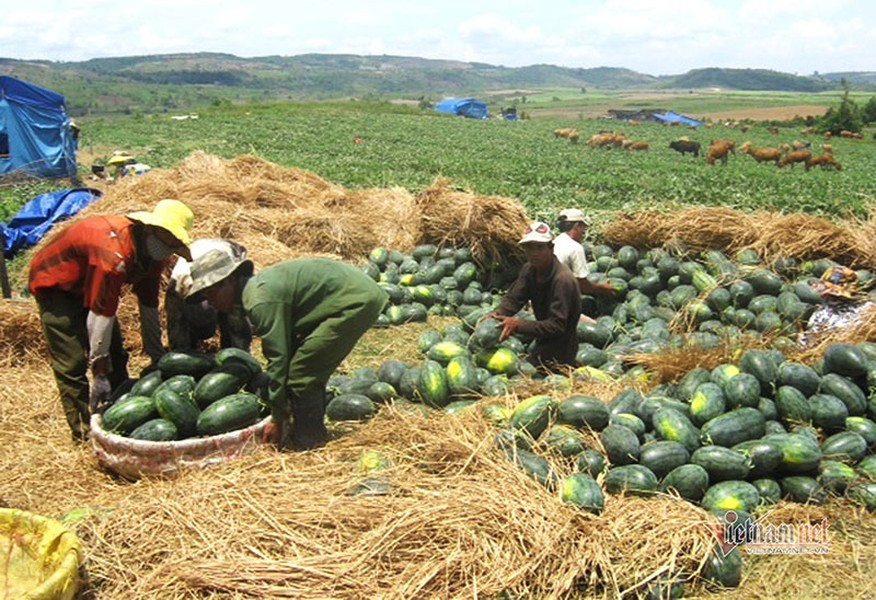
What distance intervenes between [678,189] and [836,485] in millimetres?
17873

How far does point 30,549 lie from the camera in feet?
12.6

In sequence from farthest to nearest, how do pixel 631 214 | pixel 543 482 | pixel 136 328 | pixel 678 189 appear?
pixel 678 189 < pixel 631 214 < pixel 136 328 < pixel 543 482

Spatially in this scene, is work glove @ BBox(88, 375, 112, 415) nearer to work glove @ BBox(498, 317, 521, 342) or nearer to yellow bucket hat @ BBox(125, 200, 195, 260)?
yellow bucket hat @ BBox(125, 200, 195, 260)

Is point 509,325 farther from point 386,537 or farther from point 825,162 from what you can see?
point 825,162

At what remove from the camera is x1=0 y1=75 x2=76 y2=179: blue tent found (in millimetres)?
23484

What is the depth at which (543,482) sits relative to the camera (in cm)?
468

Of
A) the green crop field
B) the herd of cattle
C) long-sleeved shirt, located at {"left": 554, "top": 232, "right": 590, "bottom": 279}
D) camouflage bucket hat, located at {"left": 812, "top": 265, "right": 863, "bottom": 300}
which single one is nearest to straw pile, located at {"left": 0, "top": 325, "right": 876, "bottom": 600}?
camouflage bucket hat, located at {"left": 812, "top": 265, "right": 863, "bottom": 300}

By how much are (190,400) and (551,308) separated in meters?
3.59

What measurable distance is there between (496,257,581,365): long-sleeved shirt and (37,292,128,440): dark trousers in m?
4.01

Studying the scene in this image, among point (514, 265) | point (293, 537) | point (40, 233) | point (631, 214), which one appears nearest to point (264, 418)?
point (293, 537)

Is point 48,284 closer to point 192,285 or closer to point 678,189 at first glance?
point 192,285

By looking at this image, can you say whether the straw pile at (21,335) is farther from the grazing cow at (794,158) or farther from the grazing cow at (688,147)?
the grazing cow at (688,147)

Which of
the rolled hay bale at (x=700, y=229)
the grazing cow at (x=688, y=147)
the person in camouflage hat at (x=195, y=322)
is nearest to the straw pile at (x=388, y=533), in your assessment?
the person in camouflage hat at (x=195, y=322)

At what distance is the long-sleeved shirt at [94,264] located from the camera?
5180 mm
